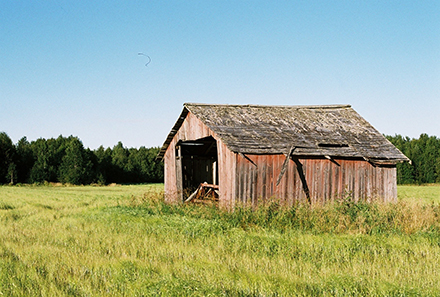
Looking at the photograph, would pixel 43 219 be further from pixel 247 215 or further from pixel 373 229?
pixel 373 229

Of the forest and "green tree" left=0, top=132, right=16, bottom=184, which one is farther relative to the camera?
the forest

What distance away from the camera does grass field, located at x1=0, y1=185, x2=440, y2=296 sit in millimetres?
5711

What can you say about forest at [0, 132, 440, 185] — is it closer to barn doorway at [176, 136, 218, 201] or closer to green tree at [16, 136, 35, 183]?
green tree at [16, 136, 35, 183]

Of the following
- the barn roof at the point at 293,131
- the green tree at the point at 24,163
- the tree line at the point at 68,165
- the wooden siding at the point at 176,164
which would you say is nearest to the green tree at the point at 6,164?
the tree line at the point at 68,165

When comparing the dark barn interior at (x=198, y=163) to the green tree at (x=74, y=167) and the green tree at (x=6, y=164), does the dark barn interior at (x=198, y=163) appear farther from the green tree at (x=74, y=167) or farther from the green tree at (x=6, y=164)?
the green tree at (x=6, y=164)

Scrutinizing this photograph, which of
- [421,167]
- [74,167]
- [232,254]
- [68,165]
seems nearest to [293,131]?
[232,254]

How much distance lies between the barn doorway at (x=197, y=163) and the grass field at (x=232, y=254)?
672 cm

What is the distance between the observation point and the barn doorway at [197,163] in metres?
20.1

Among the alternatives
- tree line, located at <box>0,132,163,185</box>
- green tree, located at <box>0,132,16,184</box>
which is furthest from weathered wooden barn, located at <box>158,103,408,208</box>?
green tree, located at <box>0,132,16,184</box>

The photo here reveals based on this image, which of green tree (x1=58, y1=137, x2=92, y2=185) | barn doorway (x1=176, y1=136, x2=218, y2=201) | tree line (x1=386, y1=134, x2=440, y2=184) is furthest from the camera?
tree line (x1=386, y1=134, x2=440, y2=184)

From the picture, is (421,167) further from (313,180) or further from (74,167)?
(313,180)

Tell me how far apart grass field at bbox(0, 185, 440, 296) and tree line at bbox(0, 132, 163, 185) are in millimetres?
47569

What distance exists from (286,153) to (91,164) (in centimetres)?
5031

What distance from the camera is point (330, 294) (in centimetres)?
530
